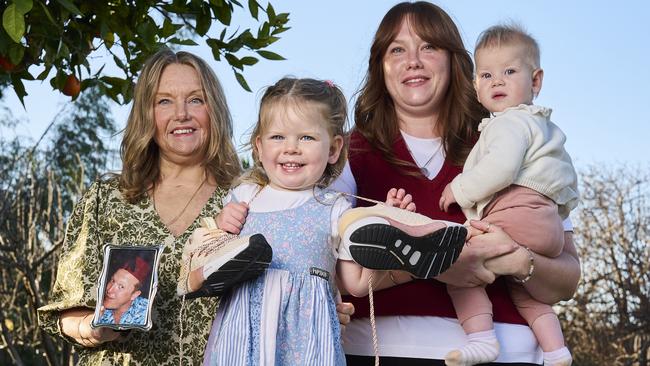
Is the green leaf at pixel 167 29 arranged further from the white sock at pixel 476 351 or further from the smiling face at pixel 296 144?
A: the white sock at pixel 476 351

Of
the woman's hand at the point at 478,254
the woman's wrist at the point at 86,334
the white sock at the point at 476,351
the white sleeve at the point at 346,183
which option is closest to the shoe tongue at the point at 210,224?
the white sleeve at the point at 346,183

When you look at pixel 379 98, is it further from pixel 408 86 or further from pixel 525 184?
pixel 525 184

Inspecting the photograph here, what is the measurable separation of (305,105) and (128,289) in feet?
2.61

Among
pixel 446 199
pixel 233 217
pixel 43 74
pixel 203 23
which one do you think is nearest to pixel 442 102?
pixel 446 199

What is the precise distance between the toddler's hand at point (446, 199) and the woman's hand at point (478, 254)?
14 cm

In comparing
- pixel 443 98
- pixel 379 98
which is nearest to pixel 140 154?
pixel 379 98

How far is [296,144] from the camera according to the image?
114 inches

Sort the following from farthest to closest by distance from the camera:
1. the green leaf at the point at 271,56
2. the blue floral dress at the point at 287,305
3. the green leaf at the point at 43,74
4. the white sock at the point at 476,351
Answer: the green leaf at the point at 271,56 < the green leaf at the point at 43,74 < the white sock at the point at 476,351 < the blue floral dress at the point at 287,305

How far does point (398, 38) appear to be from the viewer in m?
3.33

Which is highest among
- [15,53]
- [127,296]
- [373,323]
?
[15,53]

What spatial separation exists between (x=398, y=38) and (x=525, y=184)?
2.25 ft

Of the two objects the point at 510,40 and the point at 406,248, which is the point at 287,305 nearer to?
the point at 406,248

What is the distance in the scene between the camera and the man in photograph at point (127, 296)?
2.99m

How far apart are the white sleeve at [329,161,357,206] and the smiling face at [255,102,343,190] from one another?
0.17m
